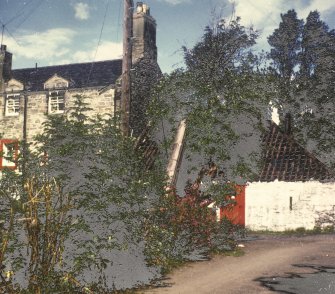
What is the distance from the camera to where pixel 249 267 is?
31.8 feet

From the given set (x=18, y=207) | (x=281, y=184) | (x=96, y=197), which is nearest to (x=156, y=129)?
(x=281, y=184)

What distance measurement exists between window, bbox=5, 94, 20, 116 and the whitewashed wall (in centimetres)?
1549

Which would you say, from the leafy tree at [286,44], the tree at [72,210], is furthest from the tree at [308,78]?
the tree at [72,210]

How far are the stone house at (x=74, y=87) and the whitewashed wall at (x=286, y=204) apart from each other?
24.5ft

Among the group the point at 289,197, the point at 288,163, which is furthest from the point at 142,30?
the point at 289,197

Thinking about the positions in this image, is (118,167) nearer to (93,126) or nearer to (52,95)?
(93,126)

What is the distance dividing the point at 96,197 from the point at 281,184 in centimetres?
1126

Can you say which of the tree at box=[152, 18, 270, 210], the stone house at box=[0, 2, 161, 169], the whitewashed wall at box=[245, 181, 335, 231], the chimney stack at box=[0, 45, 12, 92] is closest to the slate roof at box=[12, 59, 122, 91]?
the stone house at box=[0, 2, 161, 169]

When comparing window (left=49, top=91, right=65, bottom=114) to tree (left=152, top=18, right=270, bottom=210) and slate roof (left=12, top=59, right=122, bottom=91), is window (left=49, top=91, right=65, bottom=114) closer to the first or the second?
slate roof (left=12, top=59, right=122, bottom=91)

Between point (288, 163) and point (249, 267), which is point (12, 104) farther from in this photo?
point (249, 267)

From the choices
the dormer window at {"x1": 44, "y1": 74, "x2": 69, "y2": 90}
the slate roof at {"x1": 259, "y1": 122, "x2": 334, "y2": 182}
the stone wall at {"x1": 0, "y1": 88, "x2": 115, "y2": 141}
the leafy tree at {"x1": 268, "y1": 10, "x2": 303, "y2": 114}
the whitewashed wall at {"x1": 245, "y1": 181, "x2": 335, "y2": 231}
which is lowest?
the whitewashed wall at {"x1": 245, "y1": 181, "x2": 335, "y2": 231}

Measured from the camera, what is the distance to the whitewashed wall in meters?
16.8

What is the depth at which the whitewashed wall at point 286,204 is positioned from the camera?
663 inches

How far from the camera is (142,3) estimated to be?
2209 centimetres
